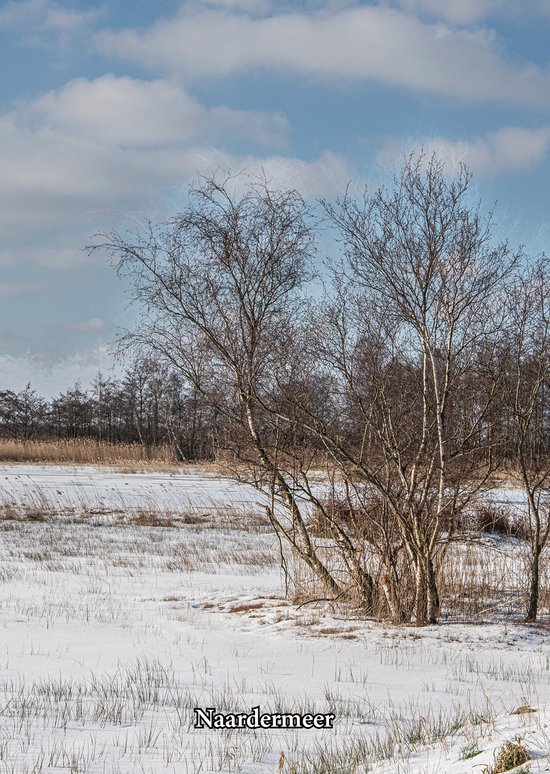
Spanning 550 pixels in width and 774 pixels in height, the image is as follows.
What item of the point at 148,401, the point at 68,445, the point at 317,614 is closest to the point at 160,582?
the point at 317,614

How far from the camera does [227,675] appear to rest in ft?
22.1

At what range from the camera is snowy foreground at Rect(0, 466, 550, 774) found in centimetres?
455

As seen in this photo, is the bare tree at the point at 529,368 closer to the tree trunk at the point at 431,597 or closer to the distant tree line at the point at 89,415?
the tree trunk at the point at 431,597

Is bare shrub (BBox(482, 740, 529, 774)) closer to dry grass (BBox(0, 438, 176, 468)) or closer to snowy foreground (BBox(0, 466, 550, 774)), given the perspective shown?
snowy foreground (BBox(0, 466, 550, 774))

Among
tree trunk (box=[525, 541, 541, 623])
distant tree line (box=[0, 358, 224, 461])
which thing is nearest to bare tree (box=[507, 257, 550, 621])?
tree trunk (box=[525, 541, 541, 623])

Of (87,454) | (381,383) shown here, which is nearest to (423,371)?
(381,383)

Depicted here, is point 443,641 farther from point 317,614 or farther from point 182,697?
point 182,697

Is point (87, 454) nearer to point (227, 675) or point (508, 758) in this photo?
point (227, 675)

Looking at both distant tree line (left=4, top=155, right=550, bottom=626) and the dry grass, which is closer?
distant tree line (left=4, top=155, right=550, bottom=626)

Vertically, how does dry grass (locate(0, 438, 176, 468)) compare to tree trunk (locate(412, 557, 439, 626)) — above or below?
above

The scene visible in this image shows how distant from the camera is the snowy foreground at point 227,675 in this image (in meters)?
4.55

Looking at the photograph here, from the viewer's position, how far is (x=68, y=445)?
122ft

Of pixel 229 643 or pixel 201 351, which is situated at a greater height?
pixel 201 351

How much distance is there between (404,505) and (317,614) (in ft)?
5.43
